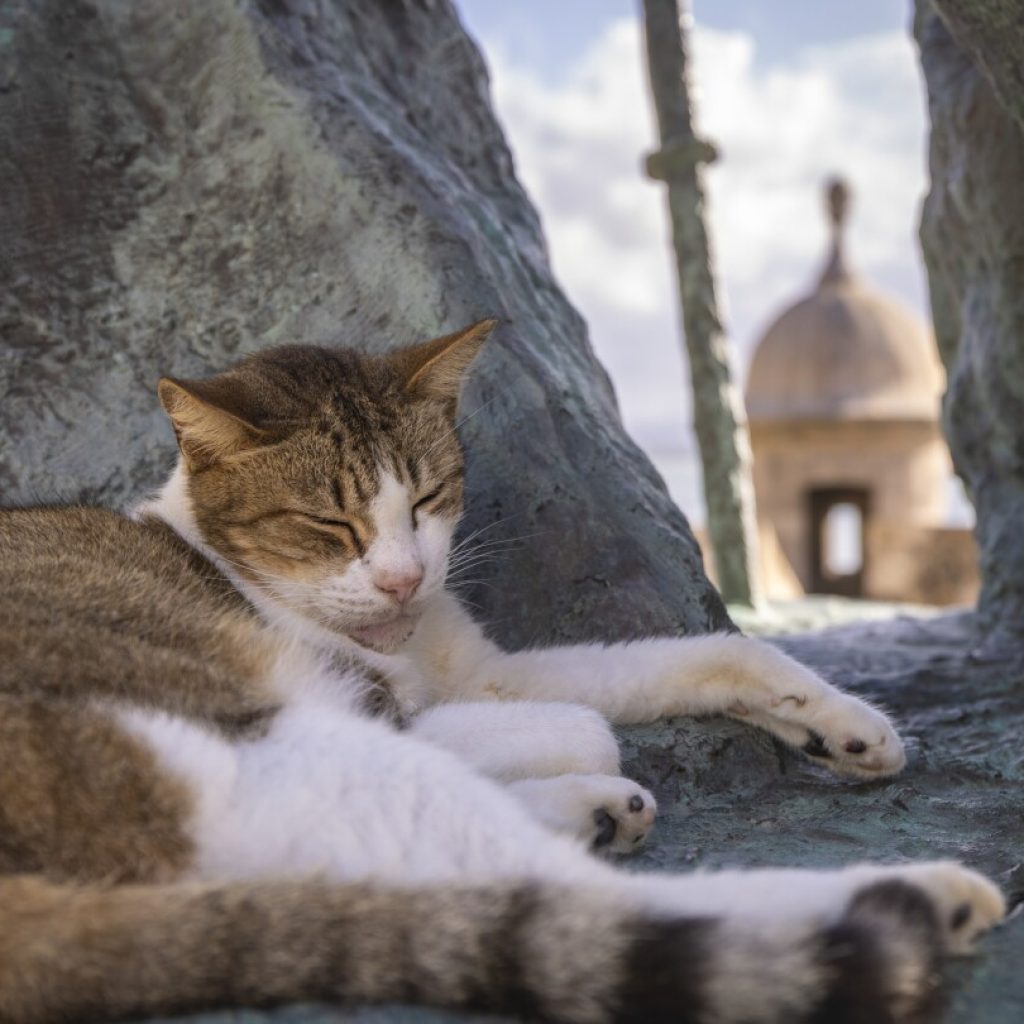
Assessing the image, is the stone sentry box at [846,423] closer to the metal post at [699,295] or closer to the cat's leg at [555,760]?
the metal post at [699,295]

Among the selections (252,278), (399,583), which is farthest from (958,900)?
(252,278)

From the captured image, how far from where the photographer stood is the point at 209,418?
2.87 metres

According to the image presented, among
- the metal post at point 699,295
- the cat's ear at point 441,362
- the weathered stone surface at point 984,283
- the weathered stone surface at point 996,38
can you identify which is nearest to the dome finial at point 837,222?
the metal post at point 699,295

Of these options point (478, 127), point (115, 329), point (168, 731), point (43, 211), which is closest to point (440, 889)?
point (168, 731)

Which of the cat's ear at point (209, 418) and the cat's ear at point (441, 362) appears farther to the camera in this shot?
the cat's ear at point (441, 362)

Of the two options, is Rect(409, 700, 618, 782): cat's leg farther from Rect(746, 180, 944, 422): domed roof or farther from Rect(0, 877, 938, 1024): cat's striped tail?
Rect(746, 180, 944, 422): domed roof

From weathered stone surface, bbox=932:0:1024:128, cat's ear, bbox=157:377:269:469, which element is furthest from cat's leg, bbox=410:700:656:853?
weathered stone surface, bbox=932:0:1024:128

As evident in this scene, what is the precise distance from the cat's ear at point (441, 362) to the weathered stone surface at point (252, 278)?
0.40 m

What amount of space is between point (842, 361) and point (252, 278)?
614 inches

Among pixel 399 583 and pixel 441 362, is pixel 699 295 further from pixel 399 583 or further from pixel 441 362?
pixel 399 583

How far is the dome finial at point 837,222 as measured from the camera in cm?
1955

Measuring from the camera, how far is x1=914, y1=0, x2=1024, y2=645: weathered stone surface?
518 cm

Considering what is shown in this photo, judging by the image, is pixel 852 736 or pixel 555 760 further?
pixel 852 736

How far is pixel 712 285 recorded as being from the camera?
9.44 m
